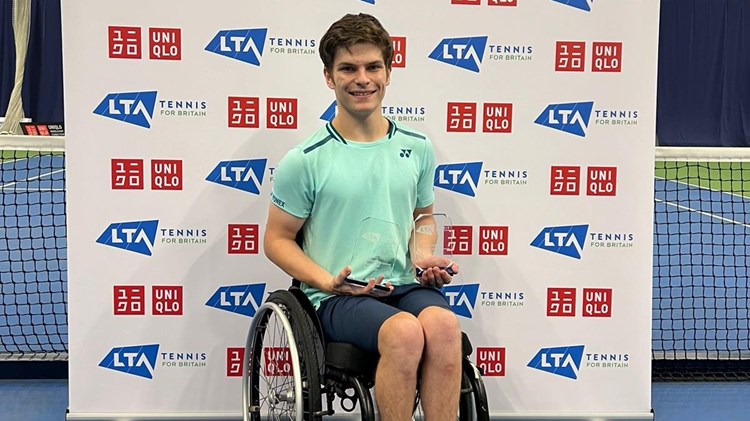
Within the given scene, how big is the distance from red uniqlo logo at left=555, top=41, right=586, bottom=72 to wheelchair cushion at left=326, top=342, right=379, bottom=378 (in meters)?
1.41

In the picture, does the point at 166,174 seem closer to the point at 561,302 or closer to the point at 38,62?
the point at 561,302

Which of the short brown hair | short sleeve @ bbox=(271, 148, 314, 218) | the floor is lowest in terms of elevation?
the floor

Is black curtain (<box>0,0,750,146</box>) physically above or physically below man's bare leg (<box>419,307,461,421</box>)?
above

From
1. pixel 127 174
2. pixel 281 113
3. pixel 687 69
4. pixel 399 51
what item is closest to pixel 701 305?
pixel 399 51

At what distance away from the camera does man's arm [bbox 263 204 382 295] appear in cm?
229

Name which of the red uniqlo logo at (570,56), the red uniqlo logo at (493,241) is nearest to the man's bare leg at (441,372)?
the red uniqlo logo at (493,241)

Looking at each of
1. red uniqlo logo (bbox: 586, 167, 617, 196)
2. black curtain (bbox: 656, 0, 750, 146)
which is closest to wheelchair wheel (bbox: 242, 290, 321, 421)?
red uniqlo logo (bbox: 586, 167, 617, 196)

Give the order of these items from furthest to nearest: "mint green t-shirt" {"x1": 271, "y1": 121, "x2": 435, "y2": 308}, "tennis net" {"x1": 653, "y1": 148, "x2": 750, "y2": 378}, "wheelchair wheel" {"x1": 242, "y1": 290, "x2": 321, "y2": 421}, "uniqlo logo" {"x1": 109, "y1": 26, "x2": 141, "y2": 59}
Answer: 1. "tennis net" {"x1": 653, "y1": 148, "x2": 750, "y2": 378}
2. "uniqlo logo" {"x1": 109, "y1": 26, "x2": 141, "y2": 59}
3. "mint green t-shirt" {"x1": 271, "y1": 121, "x2": 435, "y2": 308}
4. "wheelchair wheel" {"x1": 242, "y1": 290, "x2": 321, "y2": 421}

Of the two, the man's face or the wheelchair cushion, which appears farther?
the man's face

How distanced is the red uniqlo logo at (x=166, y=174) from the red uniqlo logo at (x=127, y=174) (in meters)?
0.05

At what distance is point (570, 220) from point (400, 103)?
2.66ft

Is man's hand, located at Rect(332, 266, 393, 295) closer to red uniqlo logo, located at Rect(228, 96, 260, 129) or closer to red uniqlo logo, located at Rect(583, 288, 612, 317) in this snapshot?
red uniqlo logo, located at Rect(228, 96, 260, 129)

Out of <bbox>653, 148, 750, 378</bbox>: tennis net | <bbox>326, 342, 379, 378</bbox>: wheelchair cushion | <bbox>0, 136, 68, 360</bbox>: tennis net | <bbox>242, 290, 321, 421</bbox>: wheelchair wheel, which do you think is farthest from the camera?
<bbox>653, 148, 750, 378</bbox>: tennis net

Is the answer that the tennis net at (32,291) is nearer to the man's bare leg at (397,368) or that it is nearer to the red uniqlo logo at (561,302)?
the man's bare leg at (397,368)
